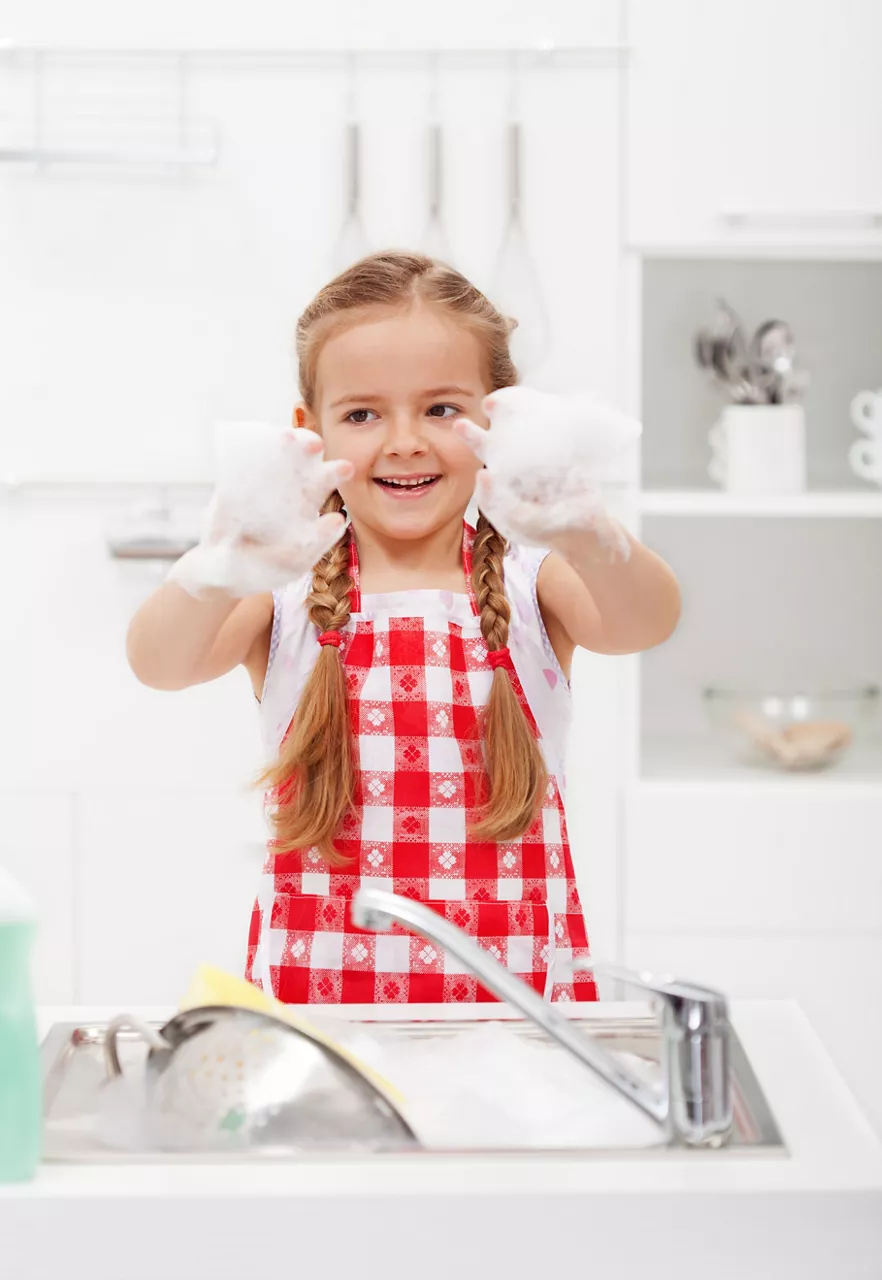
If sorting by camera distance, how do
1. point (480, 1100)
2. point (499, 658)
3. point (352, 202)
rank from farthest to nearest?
point (352, 202), point (499, 658), point (480, 1100)

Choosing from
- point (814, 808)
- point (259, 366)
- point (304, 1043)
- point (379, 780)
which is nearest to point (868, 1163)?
point (304, 1043)

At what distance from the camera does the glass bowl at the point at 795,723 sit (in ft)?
6.18

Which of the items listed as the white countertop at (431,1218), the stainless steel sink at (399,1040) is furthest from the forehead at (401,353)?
the white countertop at (431,1218)

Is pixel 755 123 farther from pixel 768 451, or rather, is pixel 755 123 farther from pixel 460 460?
pixel 460 460

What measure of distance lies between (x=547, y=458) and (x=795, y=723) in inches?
47.5

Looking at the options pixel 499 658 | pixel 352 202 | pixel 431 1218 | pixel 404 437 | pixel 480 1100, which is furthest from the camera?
pixel 352 202

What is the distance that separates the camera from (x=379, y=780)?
3.63 feet

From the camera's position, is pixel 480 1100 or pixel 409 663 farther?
pixel 409 663

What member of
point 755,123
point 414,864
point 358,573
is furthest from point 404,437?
point 755,123

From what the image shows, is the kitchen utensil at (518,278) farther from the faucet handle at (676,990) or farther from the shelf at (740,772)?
the faucet handle at (676,990)

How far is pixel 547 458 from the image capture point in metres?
0.79

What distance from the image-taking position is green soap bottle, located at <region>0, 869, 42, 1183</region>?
0.65m

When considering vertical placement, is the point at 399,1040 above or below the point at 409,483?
below

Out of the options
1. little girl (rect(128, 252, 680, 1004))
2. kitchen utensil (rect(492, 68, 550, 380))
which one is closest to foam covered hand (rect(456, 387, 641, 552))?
little girl (rect(128, 252, 680, 1004))
